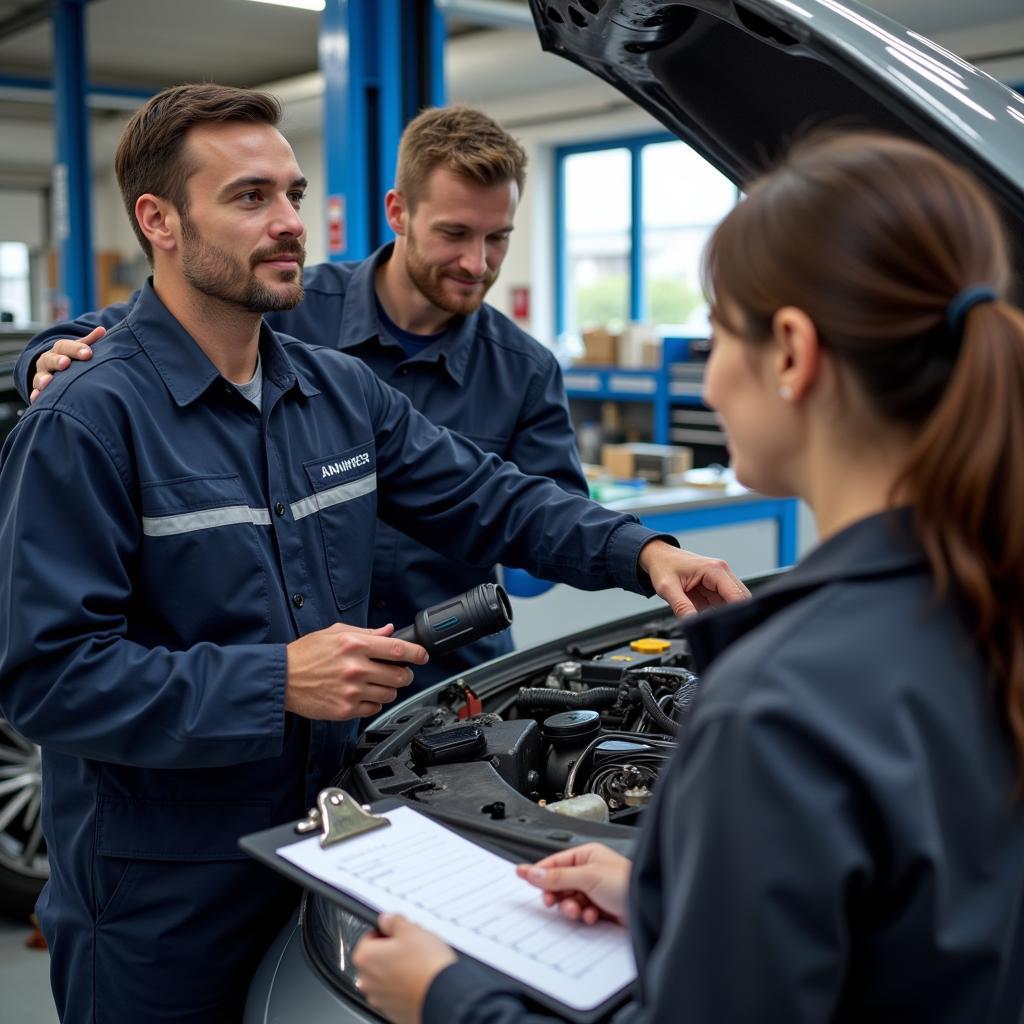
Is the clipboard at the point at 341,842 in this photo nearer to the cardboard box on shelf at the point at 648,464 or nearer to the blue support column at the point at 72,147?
the cardboard box on shelf at the point at 648,464

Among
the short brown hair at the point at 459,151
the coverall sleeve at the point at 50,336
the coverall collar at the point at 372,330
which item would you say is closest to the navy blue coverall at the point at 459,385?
the coverall collar at the point at 372,330

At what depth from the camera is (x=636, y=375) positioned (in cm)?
651

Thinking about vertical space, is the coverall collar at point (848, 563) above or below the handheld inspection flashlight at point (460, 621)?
above

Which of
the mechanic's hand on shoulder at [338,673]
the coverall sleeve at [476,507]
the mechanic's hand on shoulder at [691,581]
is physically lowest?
the mechanic's hand on shoulder at [338,673]

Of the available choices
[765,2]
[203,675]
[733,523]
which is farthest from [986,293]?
[733,523]

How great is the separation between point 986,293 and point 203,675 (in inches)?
34.3

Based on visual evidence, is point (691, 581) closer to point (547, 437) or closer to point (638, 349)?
point (547, 437)

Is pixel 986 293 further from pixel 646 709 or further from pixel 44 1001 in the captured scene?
pixel 44 1001

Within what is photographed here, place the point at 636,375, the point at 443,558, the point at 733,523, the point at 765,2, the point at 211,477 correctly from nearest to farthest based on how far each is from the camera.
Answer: the point at 765,2
the point at 211,477
the point at 443,558
the point at 733,523
the point at 636,375

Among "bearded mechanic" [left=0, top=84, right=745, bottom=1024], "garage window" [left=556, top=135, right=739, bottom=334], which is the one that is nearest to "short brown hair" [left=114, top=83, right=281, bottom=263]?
"bearded mechanic" [left=0, top=84, right=745, bottom=1024]

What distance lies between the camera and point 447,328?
2258 millimetres

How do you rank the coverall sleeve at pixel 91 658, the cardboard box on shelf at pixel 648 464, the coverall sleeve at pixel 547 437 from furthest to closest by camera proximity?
the cardboard box on shelf at pixel 648 464
the coverall sleeve at pixel 547 437
the coverall sleeve at pixel 91 658

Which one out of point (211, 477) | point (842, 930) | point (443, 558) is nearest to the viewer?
point (842, 930)

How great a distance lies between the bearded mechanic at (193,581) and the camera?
48.5 inches
